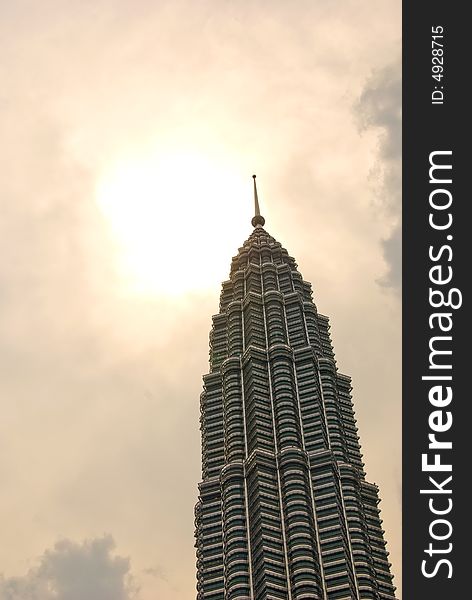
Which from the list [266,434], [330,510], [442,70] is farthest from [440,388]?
[266,434]

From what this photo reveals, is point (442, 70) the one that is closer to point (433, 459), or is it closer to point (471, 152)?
point (471, 152)

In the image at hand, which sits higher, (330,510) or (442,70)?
(442,70)

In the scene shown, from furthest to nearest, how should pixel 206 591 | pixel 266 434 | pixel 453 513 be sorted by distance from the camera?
1. pixel 266 434
2. pixel 206 591
3. pixel 453 513

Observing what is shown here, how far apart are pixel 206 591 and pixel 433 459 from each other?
103844 millimetres

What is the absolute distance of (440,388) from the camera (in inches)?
2753

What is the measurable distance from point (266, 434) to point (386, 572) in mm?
39390

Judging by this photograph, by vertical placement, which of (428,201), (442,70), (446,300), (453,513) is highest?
(442,70)

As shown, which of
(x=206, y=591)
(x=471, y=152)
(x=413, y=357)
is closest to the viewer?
(x=413, y=357)

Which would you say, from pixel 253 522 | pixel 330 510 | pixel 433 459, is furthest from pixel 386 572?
pixel 433 459

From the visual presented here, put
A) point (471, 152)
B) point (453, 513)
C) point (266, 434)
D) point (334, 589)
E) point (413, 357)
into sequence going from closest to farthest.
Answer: point (453, 513)
point (413, 357)
point (471, 152)
point (334, 589)
point (266, 434)

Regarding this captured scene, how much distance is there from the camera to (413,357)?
2800 inches

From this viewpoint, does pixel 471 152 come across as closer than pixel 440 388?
No

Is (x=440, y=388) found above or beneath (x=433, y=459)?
above

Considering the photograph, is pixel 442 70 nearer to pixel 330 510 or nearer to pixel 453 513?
pixel 453 513
